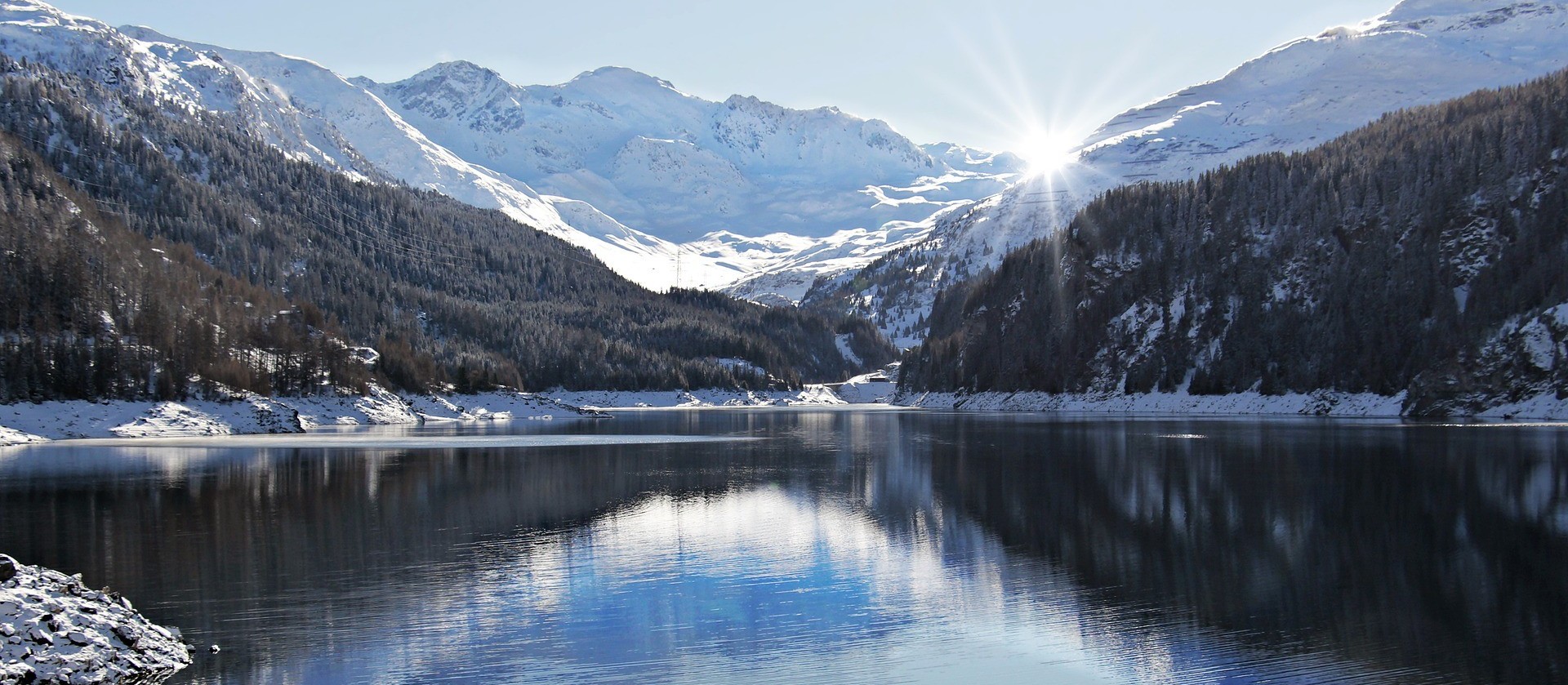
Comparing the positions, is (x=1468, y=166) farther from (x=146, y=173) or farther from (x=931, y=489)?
(x=146, y=173)

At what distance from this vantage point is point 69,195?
136 metres

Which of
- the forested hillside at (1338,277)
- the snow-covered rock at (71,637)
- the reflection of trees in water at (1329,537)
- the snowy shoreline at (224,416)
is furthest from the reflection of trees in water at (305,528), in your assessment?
the forested hillside at (1338,277)

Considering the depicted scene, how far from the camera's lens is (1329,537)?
93.4ft

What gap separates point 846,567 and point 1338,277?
122225 mm

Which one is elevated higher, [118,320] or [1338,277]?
[1338,277]

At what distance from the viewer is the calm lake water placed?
17734mm

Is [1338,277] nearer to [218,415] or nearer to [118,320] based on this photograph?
[218,415]

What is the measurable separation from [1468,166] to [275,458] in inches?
5210

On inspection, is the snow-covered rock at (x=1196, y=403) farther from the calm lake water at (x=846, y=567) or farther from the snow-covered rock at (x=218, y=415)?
the snow-covered rock at (x=218, y=415)

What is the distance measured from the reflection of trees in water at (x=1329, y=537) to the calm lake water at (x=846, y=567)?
0.41 feet

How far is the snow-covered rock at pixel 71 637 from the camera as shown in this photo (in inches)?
633

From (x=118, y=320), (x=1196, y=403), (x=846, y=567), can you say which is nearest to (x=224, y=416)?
(x=118, y=320)

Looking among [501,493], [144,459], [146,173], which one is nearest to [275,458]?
[144,459]

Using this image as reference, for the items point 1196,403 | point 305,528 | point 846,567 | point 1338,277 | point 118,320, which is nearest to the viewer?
point 846,567
